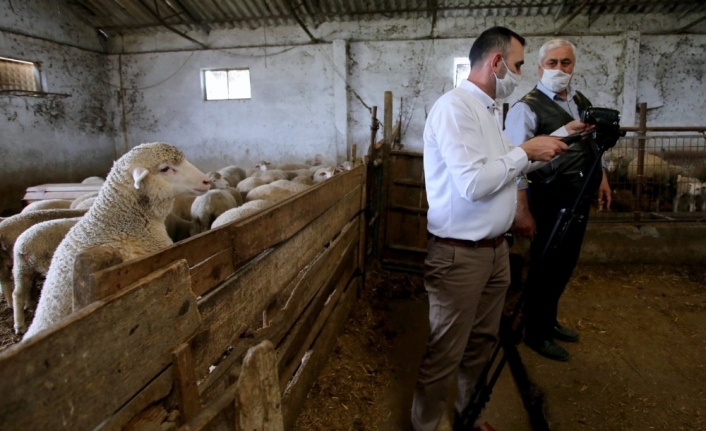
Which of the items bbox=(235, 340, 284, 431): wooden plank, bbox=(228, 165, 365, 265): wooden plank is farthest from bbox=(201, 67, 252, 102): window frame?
bbox=(235, 340, 284, 431): wooden plank

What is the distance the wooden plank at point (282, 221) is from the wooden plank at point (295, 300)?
0.35 m

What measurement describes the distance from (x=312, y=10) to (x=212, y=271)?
9.97 m

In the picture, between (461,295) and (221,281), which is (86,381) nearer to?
(221,281)

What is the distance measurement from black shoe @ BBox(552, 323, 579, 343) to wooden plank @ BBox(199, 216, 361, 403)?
181 cm

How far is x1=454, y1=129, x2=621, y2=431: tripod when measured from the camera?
186 cm

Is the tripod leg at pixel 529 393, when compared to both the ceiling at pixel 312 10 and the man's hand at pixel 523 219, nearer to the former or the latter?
the man's hand at pixel 523 219

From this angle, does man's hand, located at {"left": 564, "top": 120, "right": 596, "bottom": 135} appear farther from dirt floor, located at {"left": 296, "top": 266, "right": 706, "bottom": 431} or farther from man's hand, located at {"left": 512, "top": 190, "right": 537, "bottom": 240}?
dirt floor, located at {"left": 296, "top": 266, "right": 706, "bottom": 431}

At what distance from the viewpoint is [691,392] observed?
258 cm

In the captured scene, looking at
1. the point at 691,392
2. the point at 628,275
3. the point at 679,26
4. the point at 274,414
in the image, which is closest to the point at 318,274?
the point at 274,414

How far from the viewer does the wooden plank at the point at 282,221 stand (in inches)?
56.1

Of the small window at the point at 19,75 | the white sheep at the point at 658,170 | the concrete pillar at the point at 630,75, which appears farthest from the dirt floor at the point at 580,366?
the small window at the point at 19,75

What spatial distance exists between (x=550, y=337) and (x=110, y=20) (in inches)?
508

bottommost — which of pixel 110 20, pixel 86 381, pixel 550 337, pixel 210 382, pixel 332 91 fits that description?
pixel 550 337

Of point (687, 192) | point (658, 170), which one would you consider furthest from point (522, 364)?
point (658, 170)
